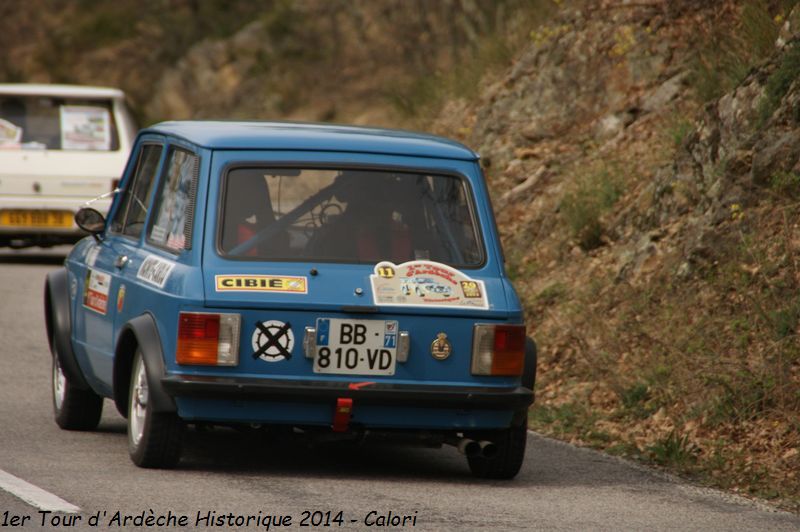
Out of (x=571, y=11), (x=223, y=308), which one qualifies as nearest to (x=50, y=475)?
(x=223, y=308)

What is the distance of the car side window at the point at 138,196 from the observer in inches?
351

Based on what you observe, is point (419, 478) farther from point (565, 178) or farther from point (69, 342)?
point (565, 178)

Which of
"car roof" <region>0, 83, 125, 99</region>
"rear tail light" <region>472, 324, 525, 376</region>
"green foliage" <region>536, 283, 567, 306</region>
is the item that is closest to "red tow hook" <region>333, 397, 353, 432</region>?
"rear tail light" <region>472, 324, 525, 376</region>

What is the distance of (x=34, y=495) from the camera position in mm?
7094

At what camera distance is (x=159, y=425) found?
780 cm

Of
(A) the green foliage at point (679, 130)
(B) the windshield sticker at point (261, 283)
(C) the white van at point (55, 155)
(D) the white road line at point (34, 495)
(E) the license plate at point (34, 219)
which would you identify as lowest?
(E) the license plate at point (34, 219)

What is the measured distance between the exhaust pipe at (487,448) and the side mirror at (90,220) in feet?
8.35

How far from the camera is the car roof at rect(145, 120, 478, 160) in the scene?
821cm

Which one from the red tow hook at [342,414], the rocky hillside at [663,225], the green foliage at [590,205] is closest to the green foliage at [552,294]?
the rocky hillside at [663,225]

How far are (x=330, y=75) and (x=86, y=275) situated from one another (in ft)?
73.3

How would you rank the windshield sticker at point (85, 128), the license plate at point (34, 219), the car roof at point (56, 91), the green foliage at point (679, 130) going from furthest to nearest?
1. the windshield sticker at point (85, 128)
2. the car roof at point (56, 91)
3. the license plate at point (34, 219)
4. the green foliage at point (679, 130)

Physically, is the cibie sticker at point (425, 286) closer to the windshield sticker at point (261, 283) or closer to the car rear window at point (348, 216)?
the car rear window at point (348, 216)

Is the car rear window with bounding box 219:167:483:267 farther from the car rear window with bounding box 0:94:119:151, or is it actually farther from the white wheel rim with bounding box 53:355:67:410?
the car rear window with bounding box 0:94:119:151

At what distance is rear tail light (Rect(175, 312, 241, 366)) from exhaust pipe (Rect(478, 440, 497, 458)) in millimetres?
1331
